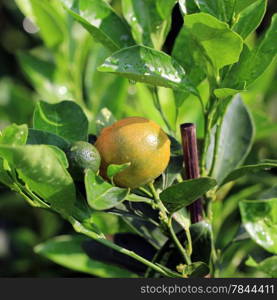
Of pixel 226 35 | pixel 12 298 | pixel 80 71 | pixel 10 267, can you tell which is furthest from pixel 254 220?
pixel 10 267

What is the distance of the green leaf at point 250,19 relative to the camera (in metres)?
0.80

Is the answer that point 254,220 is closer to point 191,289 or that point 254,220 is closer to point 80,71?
point 191,289

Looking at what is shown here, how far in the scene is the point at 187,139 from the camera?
0.85 m

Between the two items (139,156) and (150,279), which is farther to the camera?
(150,279)

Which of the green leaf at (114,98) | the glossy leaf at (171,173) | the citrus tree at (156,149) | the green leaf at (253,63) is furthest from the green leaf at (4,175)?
the green leaf at (114,98)

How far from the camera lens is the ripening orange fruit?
77 cm

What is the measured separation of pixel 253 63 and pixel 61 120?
0.28m

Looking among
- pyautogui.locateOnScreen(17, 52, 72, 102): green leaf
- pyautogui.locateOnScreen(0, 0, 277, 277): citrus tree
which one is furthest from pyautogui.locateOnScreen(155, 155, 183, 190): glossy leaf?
pyautogui.locateOnScreen(17, 52, 72, 102): green leaf

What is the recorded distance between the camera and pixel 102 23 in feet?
2.80

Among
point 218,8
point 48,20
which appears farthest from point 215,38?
point 48,20

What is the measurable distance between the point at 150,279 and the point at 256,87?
30.2 inches

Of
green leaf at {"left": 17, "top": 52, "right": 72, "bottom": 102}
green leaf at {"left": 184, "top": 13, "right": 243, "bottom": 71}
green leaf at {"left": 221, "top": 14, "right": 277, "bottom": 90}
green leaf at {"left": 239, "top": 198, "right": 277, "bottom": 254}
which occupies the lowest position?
green leaf at {"left": 239, "top": 198, "right": 277, "bottom": 254}

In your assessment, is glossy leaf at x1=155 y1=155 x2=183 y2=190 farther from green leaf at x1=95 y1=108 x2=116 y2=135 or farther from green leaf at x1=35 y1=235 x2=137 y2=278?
green leaf at x1=35 y1=235 x2=137 y2=278

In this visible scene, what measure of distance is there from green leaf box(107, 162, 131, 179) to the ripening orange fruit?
21mm
